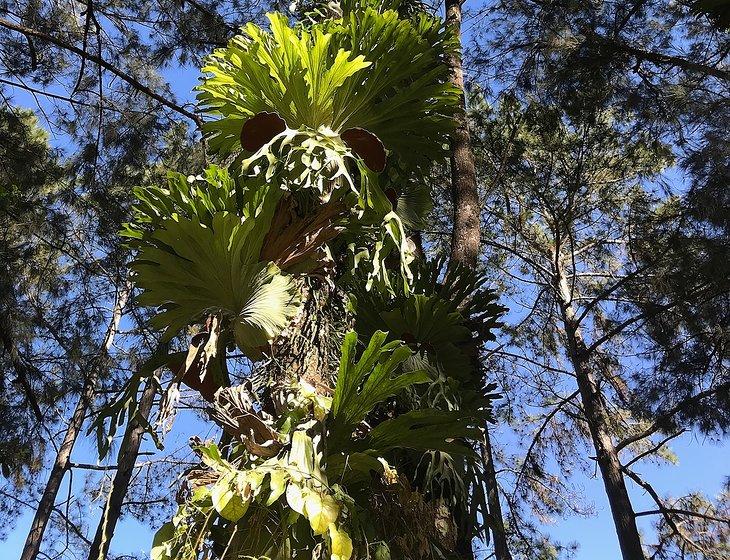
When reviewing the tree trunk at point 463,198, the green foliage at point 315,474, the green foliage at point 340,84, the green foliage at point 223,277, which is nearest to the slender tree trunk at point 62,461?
the tree trunk at point 463,198

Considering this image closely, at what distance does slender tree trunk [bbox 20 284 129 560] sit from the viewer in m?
6.60

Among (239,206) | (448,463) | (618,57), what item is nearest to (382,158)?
(239,206)

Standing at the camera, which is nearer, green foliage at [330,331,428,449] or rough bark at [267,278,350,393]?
green foliage at [330,331,428,449]

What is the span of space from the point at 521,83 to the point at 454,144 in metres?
3.43

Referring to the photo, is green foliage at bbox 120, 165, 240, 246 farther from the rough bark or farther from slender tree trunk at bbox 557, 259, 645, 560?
slender tree trunk at bbox 557, 259, 645, 560

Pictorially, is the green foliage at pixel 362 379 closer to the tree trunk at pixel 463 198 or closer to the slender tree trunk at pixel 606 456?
the tree trunk at pixel 463 198

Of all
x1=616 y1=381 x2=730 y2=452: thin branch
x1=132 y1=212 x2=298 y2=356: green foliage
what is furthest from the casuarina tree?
x1=616 y1=381 x2=730 y2=452: thin branch

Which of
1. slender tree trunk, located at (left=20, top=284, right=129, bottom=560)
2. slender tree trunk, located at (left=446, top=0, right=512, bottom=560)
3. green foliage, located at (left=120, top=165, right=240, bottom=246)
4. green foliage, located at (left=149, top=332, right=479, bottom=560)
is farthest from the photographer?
slender tree trunk, located at (left=20, top=284, right=129, bottom=560)

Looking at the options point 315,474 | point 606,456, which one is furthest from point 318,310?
point 606,456

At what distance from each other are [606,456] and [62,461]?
18.1 feet

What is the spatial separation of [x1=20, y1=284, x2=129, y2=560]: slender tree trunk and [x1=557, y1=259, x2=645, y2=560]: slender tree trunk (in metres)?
4.59

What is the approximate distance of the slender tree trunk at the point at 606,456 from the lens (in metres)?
6.08

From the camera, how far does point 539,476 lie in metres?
7.03

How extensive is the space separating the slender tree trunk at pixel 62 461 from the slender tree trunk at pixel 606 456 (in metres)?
4.59
